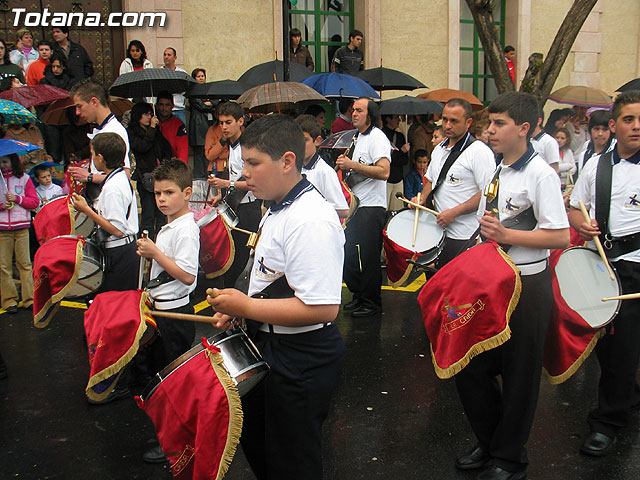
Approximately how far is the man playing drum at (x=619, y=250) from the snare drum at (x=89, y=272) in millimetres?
3332

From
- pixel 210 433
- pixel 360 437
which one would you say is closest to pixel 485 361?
pixel 360 437

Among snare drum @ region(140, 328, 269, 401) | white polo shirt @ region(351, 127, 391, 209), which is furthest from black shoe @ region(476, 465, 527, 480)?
white polo shirt @ region(351, 127, 391, 209)

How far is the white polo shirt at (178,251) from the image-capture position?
4.24 metres

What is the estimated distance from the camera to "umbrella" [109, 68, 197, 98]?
924cm

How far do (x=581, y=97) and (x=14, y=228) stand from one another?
34.6ft

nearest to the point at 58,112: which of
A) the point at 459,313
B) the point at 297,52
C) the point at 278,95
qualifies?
the point at 278,95

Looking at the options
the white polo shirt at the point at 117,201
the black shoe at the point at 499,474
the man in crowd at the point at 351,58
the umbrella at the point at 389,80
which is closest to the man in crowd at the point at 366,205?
the white polo shirt at the point at 117,201

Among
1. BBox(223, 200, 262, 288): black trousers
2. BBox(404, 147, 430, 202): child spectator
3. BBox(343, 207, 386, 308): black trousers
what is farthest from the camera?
BBox(404, 147, 430, 202): child spectator

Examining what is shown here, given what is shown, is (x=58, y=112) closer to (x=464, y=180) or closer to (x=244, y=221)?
(x=244, y=221)

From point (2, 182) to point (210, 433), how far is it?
18.4 ft

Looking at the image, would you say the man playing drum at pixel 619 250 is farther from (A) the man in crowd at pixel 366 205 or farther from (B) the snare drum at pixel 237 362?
(A) the man in crowd at pixel 366 205

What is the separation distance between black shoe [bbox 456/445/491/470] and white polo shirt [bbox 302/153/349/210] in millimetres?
2586

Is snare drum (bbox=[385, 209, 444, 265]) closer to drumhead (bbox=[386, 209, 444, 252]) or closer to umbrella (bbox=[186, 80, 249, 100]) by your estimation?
drumhead (bbox=[386, 209, 444, 252])

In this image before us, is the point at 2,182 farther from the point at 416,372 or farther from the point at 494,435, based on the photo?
→ the point at 494,435
